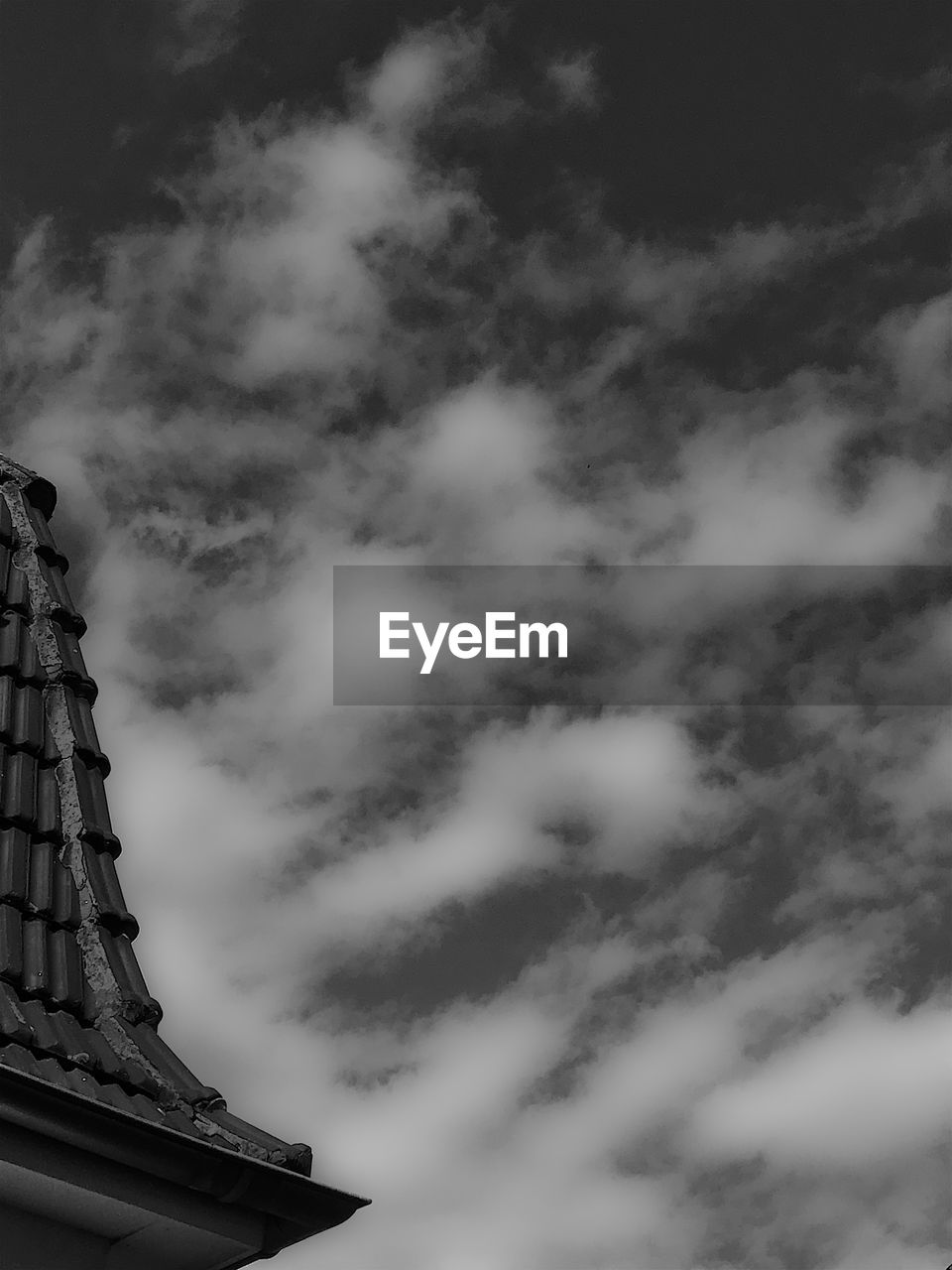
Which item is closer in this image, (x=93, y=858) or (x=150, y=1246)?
(x=150, y=1246)

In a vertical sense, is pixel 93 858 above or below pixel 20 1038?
above

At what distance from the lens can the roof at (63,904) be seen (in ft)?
17.5

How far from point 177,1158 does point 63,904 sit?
60.5 inches

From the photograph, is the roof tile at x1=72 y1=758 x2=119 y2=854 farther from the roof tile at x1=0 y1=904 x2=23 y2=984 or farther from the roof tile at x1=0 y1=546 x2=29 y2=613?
the roof tile at x1=0 y1=546 x2=29 y2=613

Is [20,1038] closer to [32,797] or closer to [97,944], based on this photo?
[97,944]

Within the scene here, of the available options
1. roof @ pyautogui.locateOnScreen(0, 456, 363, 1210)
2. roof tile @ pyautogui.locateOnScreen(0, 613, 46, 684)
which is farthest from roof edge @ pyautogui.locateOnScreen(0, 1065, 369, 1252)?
roof tile @ pyautogui.locateOnScreen(0, 613, 46, 684)

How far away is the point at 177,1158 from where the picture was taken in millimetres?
5059

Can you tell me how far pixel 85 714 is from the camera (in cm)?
734

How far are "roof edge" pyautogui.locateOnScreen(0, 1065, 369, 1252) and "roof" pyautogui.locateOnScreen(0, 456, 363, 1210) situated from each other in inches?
1.9

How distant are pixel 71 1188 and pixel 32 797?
214 cm

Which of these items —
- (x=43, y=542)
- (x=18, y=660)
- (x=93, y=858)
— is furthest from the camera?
(x=43, y=542)

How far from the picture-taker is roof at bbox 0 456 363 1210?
17.5 ft

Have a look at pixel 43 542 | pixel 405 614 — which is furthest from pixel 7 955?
pixel 405 614

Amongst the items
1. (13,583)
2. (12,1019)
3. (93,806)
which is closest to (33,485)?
(13,583)
